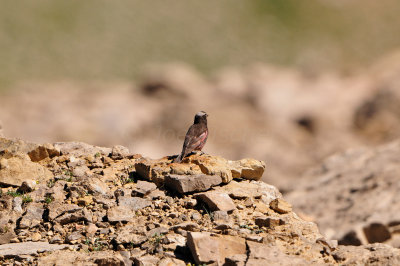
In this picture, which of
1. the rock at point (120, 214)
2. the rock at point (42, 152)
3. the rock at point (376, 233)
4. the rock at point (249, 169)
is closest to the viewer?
the rock at point (120, 214)

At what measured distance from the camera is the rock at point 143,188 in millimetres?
10062

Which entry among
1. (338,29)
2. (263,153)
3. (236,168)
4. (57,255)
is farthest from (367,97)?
(338,29)

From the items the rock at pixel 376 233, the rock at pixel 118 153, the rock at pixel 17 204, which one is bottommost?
the rock at pixel 17 204

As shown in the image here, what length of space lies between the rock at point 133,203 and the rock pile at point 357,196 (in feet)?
24.5

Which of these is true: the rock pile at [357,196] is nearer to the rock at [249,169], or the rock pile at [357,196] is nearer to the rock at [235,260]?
the rock at [249,169]

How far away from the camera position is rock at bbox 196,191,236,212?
31.3 feet

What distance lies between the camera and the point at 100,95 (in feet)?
148

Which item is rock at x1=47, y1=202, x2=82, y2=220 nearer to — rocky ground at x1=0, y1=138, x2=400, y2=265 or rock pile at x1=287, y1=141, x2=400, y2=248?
rocky ground at x1=0, y1=138, x2=400, y2=265

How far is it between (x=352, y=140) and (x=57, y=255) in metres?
27.3

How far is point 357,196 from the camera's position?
17.8 meters

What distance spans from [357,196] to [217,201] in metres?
9.16

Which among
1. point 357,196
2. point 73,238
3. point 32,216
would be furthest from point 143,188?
Answer: point 357,196

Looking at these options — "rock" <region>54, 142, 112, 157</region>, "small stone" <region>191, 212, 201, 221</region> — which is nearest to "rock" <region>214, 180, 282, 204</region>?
"small stone" <region>191, 212, 201, 221</region>

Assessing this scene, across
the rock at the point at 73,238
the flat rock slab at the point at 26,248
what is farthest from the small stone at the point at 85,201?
the flat rock slab at the point at 26,248
